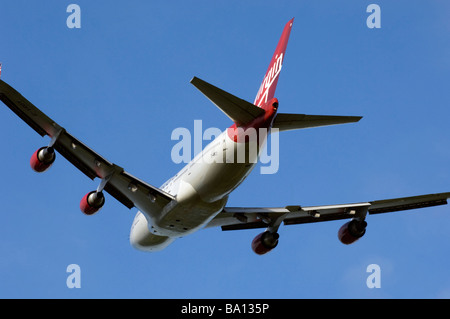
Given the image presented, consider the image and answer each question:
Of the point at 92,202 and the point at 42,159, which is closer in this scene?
the point at 42,159

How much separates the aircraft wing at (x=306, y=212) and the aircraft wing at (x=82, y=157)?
15.5ft

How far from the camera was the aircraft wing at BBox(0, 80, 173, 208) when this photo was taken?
111 ft

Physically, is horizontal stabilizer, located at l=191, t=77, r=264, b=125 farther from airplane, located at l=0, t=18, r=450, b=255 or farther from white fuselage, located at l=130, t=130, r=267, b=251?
white fuselage, located at l=130, t=130, r=267, b=251

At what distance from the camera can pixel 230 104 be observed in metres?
31.2

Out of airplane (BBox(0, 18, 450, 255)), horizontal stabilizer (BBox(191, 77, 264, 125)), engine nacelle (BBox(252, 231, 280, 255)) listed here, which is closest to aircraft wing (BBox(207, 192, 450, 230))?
airplane (BBox(0, 18, 450, 255))

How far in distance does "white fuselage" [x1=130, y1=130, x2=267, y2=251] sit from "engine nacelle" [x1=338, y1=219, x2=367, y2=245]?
8.31 metres

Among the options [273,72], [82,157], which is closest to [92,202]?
[82,157]

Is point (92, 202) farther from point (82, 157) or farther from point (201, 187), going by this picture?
point (201, 187)

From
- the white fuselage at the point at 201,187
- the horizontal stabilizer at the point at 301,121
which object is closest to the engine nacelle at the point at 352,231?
the white fuselage at the point at 201,187

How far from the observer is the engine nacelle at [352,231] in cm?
3984

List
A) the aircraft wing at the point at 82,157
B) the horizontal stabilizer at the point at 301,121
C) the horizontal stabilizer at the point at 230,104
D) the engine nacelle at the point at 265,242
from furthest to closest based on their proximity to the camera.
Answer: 1. the engine nacelle at the point at 265,242
2. the aircraft wing at the point at 82,157
3. the horizontal stabilizer at the point at 301,121
4. the horizontal stabilizer at the point at 230,104

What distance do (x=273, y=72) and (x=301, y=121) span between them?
3.09 metres

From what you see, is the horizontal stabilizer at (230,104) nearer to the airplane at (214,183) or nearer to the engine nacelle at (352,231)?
the airplane at (214,183)
